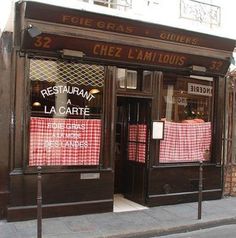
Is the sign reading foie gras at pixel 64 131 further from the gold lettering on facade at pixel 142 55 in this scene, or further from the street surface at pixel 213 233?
the street surface at pixel 213 233

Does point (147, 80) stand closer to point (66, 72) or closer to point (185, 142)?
point (185, 142)

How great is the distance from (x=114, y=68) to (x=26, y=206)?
9.97ft

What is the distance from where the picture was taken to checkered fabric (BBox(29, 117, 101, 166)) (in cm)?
772

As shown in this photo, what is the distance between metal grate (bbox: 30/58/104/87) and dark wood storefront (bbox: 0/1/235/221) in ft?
0.24

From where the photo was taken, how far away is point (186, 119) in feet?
31.6

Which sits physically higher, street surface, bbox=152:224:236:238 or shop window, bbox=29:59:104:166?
shop window, bbox=29:59:104:166

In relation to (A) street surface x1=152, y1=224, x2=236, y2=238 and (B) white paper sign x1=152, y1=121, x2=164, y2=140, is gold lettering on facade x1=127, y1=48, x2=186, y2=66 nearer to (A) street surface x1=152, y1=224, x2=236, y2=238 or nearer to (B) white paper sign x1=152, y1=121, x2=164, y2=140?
(B) white paper sign x1=152, y1=121, x2=164, y2=140

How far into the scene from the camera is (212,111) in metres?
9.88

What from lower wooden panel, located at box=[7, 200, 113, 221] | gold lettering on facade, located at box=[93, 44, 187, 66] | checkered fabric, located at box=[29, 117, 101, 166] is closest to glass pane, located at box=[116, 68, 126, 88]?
gold lettering on facade, located at box=[93, 44, 187, 66]

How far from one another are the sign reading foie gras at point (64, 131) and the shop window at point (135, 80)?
779mm

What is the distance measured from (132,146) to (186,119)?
4.38ft

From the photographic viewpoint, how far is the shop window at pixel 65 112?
773 cm

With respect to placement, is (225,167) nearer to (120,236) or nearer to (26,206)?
(120,236)

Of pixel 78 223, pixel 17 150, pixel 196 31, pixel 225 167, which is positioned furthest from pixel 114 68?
pixel 225 167
